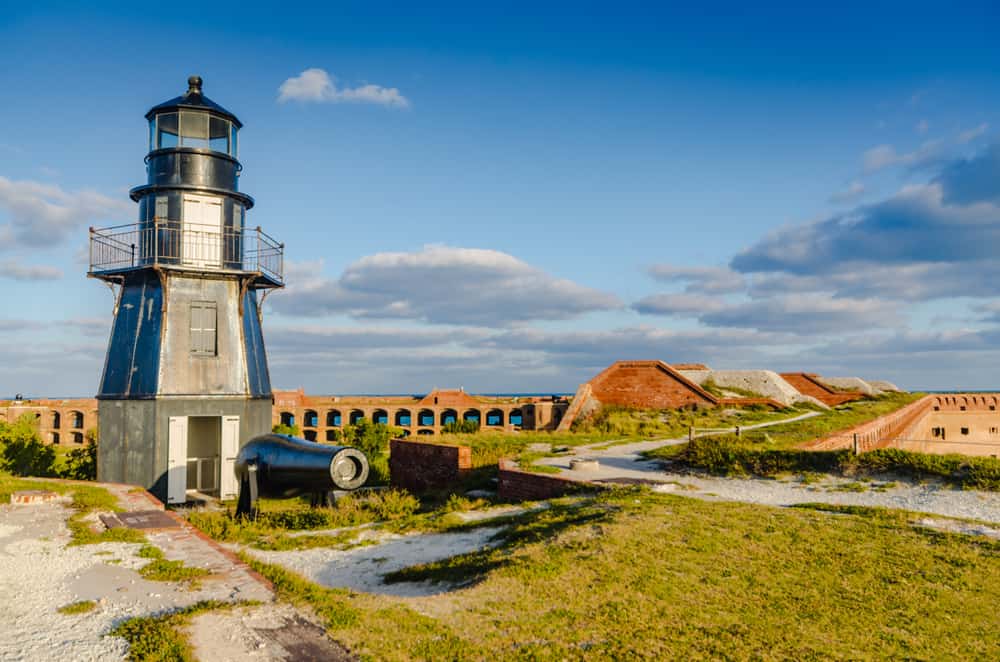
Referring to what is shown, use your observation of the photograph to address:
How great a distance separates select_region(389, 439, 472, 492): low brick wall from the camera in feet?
57.2

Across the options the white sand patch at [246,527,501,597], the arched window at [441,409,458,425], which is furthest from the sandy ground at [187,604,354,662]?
the arched window at [441,409,458,425]

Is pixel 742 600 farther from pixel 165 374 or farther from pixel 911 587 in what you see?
pixel 165 374

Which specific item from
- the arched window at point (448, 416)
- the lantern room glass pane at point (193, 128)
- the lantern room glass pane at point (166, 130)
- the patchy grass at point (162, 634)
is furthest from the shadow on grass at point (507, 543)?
the arched window at point (448, 416)

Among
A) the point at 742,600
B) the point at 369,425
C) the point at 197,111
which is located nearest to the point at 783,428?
the point at 742,600

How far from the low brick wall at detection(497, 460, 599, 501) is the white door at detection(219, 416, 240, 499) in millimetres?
7079

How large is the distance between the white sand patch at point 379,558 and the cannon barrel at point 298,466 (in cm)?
138

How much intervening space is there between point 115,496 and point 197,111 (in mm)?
9934

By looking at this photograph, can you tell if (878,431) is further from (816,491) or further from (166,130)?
(166,130)

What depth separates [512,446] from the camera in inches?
786

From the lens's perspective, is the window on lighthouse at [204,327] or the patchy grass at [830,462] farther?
the window on lighthouse at [204,327]

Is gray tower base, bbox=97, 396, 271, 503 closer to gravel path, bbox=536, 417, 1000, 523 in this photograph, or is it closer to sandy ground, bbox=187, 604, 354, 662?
gravel path, bbox=536, 417, 1000, 523

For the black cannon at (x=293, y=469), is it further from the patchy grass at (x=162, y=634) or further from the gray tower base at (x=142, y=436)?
the patchy grass at (x=162, y=634)

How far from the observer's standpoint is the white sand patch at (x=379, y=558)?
27.2 feet

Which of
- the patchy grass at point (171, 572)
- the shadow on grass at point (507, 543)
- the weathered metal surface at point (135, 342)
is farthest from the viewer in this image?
the weathered metal surface at point (135, 342)
